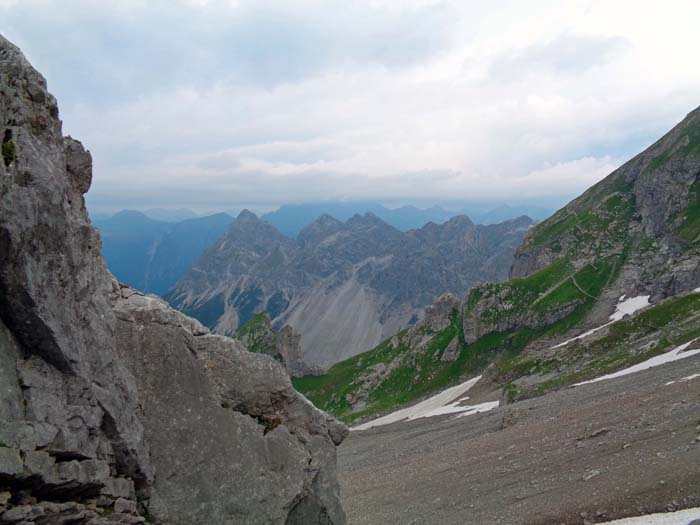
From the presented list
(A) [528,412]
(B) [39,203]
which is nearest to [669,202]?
(A) [528,412]

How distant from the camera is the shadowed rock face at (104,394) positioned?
44.5 feet

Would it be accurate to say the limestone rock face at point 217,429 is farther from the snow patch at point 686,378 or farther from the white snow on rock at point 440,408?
the white snow on rock at point 440,408

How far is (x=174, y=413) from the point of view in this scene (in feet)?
58.8

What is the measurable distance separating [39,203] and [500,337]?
122 metres

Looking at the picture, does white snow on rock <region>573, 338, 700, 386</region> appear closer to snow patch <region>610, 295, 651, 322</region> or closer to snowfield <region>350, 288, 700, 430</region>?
snowfield <region>350, 288, 700, 430</region>

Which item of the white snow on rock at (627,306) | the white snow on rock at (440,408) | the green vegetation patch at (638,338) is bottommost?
the white snow on rock at (440,408)

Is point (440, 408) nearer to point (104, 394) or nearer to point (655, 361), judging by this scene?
point (655, 361)

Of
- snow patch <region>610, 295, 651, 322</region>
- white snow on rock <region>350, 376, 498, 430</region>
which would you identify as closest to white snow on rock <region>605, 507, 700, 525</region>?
white snow on rock <region>350, 376, 498, 430</region>

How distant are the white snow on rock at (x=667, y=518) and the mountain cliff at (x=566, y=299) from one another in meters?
60.7

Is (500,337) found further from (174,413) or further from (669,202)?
(174,413)

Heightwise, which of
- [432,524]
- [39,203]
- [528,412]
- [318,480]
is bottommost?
[528,412]

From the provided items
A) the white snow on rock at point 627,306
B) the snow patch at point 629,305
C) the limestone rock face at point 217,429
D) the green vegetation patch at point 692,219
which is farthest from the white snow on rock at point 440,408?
the green vegetation patch at point 692,219

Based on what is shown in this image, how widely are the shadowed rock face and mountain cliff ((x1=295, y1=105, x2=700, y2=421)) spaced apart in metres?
66.8

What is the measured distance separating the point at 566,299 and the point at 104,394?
12003 cm
